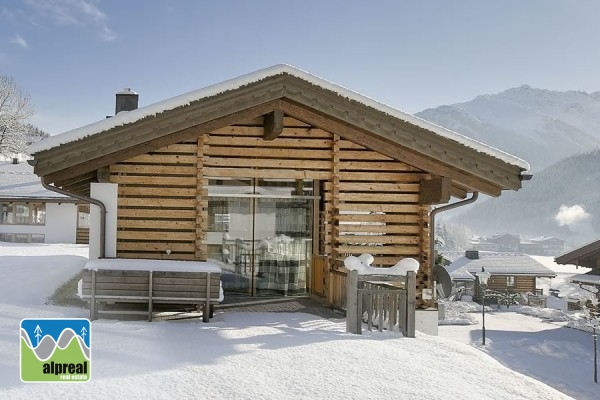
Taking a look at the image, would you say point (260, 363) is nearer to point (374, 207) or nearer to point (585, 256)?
point (374, 207)

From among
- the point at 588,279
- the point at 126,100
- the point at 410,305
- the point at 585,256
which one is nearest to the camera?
the point at 410,305

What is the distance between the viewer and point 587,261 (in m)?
28.7

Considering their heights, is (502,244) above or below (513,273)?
below

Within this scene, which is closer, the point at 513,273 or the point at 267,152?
the point at 267,152

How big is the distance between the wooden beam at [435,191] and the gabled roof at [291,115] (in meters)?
0.22

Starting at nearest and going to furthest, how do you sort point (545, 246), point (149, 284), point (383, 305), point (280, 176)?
point (383, 305), point (149, 284), point (280, 176), point (545, 246)

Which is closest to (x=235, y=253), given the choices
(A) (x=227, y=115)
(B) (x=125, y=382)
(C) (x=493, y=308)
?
(A) (x=227, y=115)

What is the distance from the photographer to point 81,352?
6.21 metres

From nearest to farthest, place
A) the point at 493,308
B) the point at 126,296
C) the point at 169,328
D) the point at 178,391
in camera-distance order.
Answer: the point at 178,391
the point at 169,328
the point at 126,296
the point at 493,308

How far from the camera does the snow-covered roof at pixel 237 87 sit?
376 inches

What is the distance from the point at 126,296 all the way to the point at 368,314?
4.15m

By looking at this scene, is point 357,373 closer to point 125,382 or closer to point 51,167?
point 125,382

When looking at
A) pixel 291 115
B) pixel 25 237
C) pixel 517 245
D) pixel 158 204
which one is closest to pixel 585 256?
pixel 291 115

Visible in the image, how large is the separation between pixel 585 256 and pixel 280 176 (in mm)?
23489
